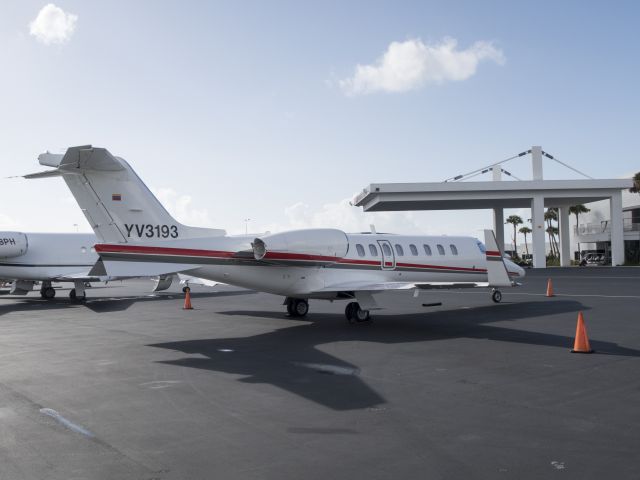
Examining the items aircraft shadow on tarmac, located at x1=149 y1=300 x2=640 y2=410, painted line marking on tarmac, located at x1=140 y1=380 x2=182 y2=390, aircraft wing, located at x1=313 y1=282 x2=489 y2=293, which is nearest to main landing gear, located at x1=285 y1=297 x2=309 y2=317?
aircraft shadow on tarmac, located at x1=149 y1=300 x2=640 y2=410

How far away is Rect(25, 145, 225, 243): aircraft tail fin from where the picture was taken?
13555 mm

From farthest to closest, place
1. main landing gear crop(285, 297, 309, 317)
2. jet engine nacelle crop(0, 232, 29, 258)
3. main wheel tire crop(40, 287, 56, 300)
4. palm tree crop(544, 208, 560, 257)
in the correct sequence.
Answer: palm tree crop(544, 208, 560, 257) → main wheel tire crop(40, 287, 56, 300) → jet engine nacelle crop(0, 232, 29, 258) → main landing gear crop(285, 297, 309, 317)

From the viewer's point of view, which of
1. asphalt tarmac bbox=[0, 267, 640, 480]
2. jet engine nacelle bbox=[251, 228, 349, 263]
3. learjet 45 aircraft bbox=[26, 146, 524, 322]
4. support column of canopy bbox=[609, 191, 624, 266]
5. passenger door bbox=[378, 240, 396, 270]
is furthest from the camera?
support column of canopy bbox=[609, 191, 624, 266]

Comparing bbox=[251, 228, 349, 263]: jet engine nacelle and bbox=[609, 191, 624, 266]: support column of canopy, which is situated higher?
bbox=[609, 191, 624, 266]: support column of canopy

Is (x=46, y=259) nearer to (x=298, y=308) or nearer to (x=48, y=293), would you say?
(x=48, y=293)

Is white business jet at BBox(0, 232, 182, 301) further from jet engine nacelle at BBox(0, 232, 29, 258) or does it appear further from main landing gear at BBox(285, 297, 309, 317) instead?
main landing gear at BBox(285, 297, 309, 317)

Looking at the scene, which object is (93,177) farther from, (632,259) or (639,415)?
(632,259)

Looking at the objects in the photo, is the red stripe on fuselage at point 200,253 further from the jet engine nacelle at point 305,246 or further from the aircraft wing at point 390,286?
the aircraft wing at point 390,286

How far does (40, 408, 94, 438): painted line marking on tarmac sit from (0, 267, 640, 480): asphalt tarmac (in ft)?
0.14

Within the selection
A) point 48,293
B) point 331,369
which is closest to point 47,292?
point 48,293

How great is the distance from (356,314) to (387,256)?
2.45 metres

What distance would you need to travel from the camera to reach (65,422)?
7004 mm

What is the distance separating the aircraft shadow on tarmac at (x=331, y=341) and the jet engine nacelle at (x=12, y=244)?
1552 cm

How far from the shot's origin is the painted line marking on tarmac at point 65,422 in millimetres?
6570
